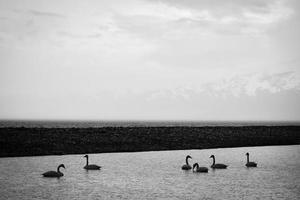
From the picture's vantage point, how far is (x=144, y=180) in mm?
22203

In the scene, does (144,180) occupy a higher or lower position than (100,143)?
lower

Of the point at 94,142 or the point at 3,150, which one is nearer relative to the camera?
the point at 3,150

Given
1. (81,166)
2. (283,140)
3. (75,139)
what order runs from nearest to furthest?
(81,166)
(75,139)
(283,140)

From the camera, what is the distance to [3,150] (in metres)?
34.5

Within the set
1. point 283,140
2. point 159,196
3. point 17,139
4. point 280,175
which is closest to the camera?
point 159,196

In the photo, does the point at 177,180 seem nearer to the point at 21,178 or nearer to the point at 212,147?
the point at 21,178

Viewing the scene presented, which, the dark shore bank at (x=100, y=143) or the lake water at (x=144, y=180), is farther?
the dark shore bank at (x=100, y=143)

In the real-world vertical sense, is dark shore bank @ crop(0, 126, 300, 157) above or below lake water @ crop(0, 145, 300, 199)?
above

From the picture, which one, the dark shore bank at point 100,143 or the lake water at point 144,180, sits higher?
the dark shore bank at point 100,143

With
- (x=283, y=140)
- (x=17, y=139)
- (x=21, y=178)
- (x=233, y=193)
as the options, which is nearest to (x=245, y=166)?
(x=233, y=193)

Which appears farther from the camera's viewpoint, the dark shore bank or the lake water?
the dark shore bank

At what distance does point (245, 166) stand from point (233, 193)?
35.5ft

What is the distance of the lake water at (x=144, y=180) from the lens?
1836cm

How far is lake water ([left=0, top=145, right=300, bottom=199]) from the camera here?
18359 millimetres
